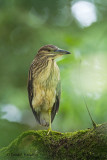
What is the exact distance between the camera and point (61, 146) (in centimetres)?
287

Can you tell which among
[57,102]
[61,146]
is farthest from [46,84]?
[61,146]

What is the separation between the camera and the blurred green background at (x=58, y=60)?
3.03 metres

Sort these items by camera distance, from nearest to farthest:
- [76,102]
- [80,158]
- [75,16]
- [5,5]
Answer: [80,158]
[76,102]
[5,5]
[75,16]

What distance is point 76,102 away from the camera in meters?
3.45

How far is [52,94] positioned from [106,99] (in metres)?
1.80

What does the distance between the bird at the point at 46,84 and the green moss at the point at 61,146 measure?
1336 millimetres

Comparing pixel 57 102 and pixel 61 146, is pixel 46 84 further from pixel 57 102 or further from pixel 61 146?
pixel 61 146

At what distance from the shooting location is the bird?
444 cm

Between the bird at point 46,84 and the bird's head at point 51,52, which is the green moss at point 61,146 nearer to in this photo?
the bird at point 46,84

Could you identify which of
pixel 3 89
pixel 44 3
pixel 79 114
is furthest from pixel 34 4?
pixel 79 114

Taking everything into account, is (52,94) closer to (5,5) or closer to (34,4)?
(5,5)

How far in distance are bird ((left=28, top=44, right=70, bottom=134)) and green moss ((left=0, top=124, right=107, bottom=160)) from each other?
1.34 meters

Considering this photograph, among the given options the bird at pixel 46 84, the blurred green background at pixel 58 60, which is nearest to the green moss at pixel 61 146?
the blurred green background at pixel 58 60

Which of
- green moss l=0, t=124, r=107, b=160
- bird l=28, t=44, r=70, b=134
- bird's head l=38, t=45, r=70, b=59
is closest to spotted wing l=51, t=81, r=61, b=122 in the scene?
bird l=28, t=44, r=70, b=134
